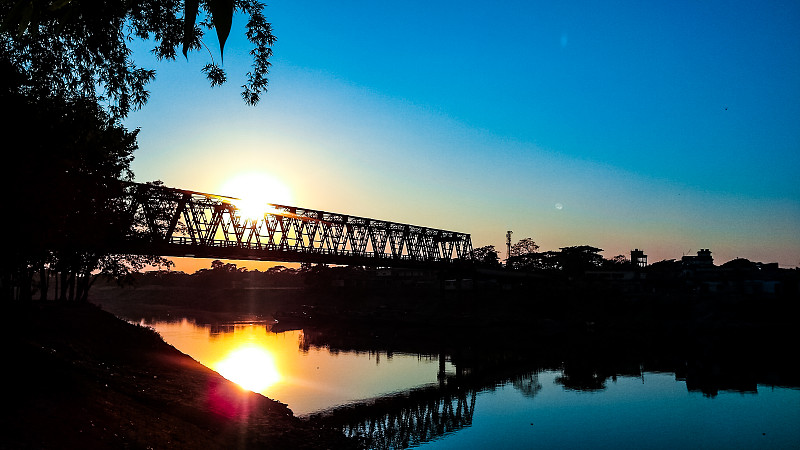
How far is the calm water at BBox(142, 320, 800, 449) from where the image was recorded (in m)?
33.1

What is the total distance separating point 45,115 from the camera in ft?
→ 69.3

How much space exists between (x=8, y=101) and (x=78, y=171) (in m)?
6.68

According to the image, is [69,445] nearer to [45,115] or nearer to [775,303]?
[45,115]

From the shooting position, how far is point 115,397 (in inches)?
795

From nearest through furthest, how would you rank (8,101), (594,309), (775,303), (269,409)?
(8,101) < (269,409) < (775,303) < (594,309)

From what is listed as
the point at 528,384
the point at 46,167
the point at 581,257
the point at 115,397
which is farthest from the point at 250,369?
the point at 581,257

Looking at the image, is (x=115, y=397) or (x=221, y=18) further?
(x=115, y=397)

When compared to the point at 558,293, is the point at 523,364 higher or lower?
lower

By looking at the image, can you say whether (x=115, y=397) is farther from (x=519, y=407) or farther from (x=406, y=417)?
(x=519, y=407)

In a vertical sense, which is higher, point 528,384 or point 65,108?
point 65,108

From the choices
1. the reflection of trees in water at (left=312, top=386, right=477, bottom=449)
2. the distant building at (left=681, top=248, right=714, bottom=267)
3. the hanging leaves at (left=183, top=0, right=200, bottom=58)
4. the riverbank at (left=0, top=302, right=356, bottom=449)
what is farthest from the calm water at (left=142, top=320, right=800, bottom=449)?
the distant building at (left=681, top=248, right=714, bottom=267)

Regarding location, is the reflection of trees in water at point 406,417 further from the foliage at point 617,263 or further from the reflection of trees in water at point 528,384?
the foliage at point 617,263

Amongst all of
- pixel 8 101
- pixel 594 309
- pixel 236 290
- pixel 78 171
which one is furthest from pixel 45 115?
pixel 236 290

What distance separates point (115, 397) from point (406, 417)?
72.7ft
